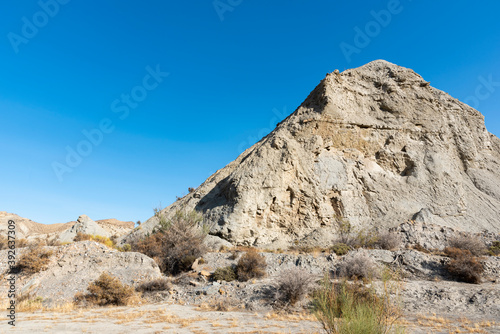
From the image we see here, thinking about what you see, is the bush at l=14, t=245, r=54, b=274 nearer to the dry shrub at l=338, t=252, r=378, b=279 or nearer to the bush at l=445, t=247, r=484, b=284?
the dry shrub at l=338, t=252, r=378, b=279

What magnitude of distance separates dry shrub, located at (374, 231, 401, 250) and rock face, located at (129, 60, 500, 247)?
13.0ft

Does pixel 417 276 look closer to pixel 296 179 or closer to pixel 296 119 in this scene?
pixel 296 179

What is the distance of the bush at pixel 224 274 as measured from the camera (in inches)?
523

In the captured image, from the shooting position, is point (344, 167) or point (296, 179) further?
point (344, 167)

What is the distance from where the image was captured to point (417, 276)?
13.9m

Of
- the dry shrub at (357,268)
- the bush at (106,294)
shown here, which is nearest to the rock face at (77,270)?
the bush at (106,294)

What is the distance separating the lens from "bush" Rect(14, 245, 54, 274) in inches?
447

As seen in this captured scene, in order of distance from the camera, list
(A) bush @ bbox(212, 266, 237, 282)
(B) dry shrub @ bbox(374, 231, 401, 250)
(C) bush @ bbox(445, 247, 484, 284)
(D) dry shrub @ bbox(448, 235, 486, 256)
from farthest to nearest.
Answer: (B) dry shrub @ bbox(374, 231, 401, 250), (D) dry shrub @ bbox(448, 235, 486, 256), (A) bush @ bbox(212, 266, 237, 282), (C) bush @ bbox(445, 247, 484, 284)

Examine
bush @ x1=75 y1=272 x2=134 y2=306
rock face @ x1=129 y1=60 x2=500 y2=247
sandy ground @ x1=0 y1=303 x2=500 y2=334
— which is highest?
rock face @ x1=129 y1=60 x2=500 y2=247

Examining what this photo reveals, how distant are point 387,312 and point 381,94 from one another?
112 ft

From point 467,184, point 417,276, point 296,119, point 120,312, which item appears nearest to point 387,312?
point 120,312

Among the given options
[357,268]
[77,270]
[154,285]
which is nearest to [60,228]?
[77,270]

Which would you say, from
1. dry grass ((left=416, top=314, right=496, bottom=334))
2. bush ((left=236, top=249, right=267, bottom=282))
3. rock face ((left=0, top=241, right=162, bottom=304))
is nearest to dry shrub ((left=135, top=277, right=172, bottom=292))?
rock face ((left=0, top=241, right=162, bottom=304))

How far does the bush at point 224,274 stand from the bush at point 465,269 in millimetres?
10176
